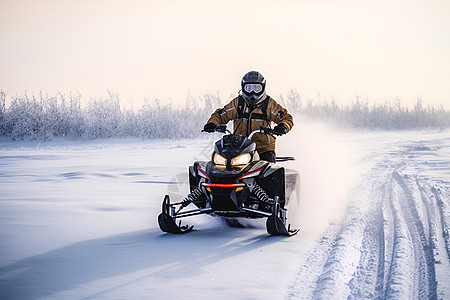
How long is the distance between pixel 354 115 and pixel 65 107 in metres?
41.8

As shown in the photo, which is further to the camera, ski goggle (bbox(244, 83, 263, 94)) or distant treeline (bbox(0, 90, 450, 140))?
distant treeline (bbox(0, 90, 450, 140))

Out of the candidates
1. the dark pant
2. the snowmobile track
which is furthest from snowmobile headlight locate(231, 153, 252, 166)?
the snowmobile track

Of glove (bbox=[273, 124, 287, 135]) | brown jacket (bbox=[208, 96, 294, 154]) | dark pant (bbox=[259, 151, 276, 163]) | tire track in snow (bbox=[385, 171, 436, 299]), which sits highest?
brown jacket (bbox=[208, 96, 294, 154])

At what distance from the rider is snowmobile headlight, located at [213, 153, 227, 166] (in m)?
0.80

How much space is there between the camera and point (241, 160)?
5.45 meters

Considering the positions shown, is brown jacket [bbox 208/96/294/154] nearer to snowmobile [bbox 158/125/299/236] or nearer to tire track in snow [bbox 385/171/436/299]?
snowmobile [bbox 158/125/299/236]

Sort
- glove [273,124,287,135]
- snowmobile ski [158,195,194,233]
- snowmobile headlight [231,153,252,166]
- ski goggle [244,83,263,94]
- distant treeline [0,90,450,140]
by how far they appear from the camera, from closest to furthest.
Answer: snowmobile headlight [231,153,252,166]
snowmobile ski [158,195,194,233]
glove [273,124,287,135]
ski goggle [244,83,263,94]
distant treeline [0,90,450,140]

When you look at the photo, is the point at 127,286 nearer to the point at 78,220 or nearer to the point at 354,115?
the point at 78,220

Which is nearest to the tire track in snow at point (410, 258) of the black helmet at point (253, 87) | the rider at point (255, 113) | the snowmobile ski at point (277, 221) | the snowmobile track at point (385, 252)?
the snowmobile track at point (385, 252)

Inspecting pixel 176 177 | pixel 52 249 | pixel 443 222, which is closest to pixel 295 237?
pixel 443 222

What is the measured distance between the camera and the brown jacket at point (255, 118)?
252 inches

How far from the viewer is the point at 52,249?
4.82 meters

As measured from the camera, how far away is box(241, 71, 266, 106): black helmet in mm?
6328

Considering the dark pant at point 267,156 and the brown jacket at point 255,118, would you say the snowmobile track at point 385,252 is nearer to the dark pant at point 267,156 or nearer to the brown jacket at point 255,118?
the dark pant at point 267,156
